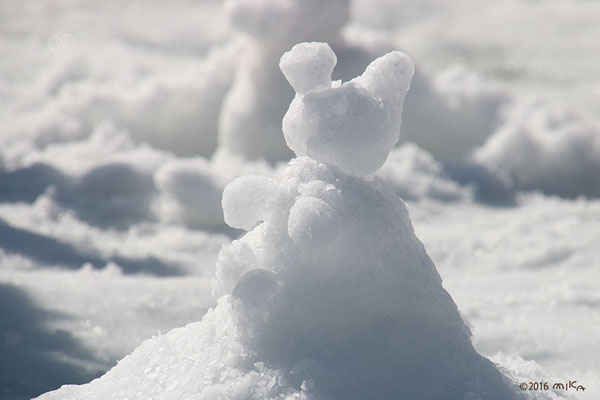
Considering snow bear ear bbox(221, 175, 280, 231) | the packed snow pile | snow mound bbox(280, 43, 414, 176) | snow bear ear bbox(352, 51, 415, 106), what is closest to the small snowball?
the packed snow pile

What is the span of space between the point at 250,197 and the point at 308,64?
1.04m

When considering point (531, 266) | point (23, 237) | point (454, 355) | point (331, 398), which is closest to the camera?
point (331, 398)

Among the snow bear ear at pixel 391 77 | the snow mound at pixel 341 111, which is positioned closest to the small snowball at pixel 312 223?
the snow mound at pixel 341 111

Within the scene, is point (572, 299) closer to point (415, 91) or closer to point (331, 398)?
point (331, 398)

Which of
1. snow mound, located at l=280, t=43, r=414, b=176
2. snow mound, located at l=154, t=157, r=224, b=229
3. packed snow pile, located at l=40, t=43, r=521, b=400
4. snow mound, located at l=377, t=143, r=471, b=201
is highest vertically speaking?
snow mound, located at l=377, t=143, r=471, b=201

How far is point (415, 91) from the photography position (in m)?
23.5

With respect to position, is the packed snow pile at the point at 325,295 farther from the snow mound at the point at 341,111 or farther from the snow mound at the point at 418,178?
the snow mound at the point at 418,178

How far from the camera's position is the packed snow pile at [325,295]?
204 inches

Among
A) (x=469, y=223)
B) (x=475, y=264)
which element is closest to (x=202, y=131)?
(x=469, y=223)

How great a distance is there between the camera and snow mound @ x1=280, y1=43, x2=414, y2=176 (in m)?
5.59

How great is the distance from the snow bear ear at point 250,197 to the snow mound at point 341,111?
0.48 metres

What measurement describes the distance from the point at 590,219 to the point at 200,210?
8794 mm

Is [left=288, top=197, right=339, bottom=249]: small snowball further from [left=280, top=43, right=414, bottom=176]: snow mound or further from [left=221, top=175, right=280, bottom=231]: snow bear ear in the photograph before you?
[left=280, top=43, right=414, bottom=176]: snow mound

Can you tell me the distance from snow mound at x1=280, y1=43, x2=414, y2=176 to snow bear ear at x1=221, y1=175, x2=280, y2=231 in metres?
0.48
